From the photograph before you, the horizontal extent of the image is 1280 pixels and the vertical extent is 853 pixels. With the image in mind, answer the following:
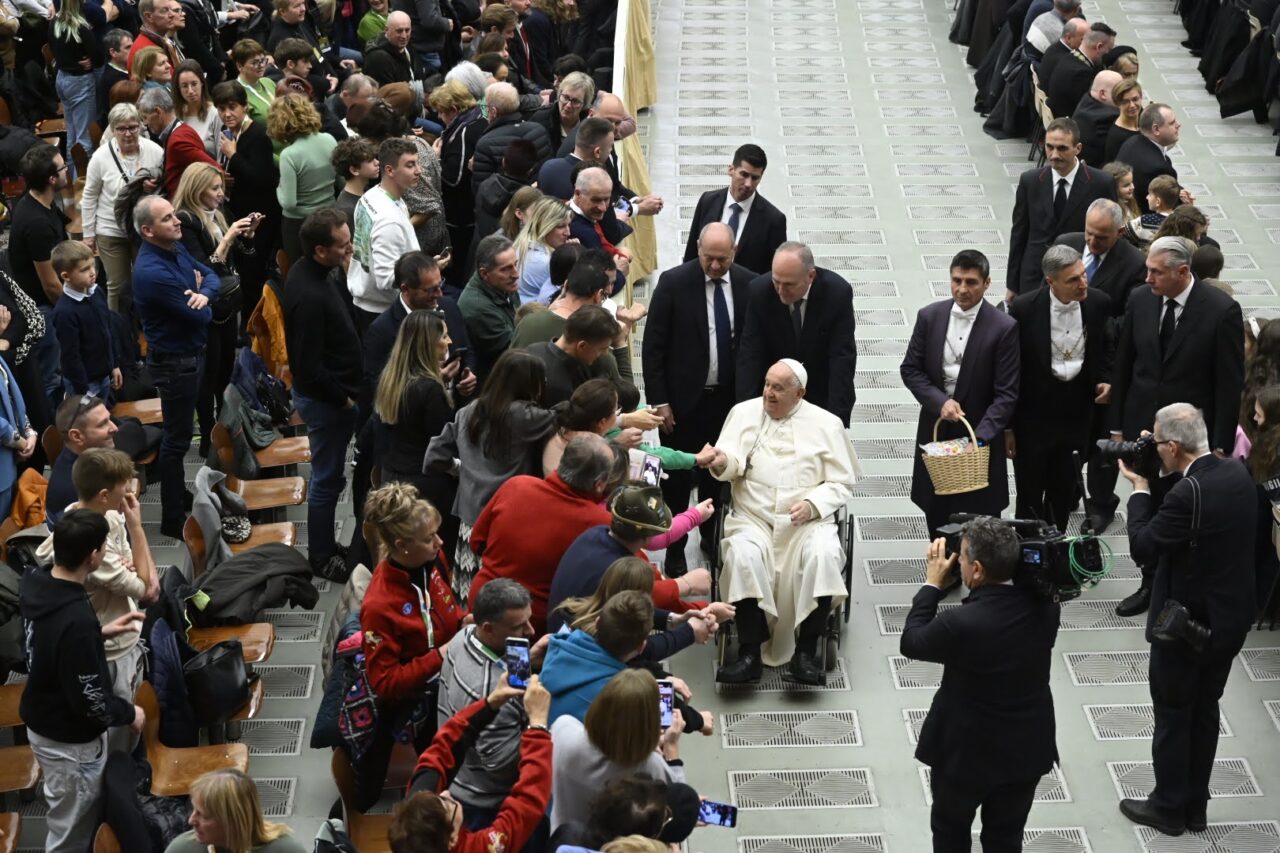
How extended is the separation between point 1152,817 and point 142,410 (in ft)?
19.2

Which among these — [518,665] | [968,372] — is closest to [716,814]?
[518,665]

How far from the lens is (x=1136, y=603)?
8180 mm

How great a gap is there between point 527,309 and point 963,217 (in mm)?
5836

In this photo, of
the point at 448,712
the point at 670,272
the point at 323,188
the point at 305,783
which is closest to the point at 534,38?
the point at 323,188

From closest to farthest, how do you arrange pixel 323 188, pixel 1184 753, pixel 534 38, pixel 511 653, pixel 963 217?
1. pixel 511 653
2. pixel 1184 753
3. pixel 323 188
4. pixel 963 217
5. pixel 534 38

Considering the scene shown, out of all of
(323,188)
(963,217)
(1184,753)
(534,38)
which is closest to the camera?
(1184,753)

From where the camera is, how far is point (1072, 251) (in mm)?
7984

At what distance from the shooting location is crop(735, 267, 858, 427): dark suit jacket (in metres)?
7.98

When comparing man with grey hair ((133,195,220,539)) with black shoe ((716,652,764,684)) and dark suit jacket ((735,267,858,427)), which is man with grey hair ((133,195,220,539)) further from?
black shoe ((716,652,764,684))

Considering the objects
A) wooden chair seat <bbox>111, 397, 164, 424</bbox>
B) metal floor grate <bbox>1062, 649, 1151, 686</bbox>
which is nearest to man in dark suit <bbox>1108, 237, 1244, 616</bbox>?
metal floor grate <bbox>1062, 649, 1151, 686</bbox>

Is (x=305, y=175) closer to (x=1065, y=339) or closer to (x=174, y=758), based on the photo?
(x=174, y=758)

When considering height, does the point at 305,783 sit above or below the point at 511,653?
below

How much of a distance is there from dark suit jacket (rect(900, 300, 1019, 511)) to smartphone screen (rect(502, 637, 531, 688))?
3.34m

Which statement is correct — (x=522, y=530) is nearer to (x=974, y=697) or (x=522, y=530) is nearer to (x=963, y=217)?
(x=974, y=697)
